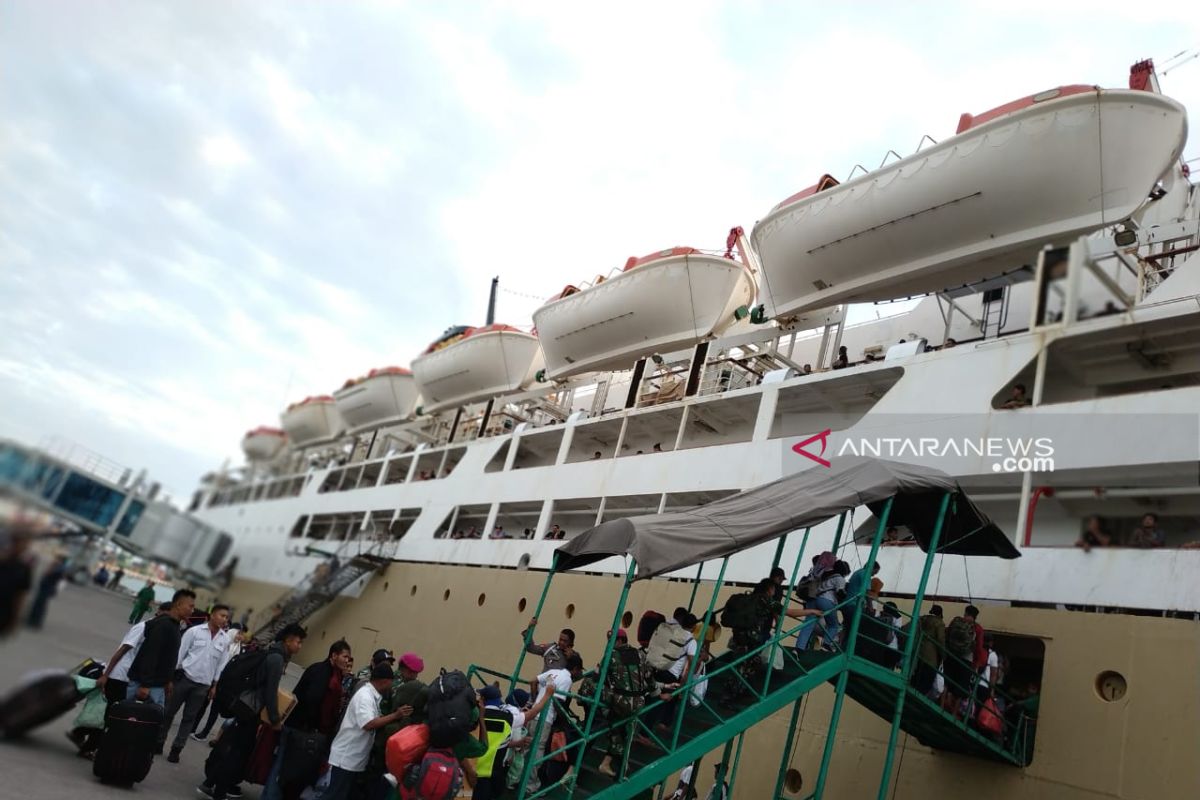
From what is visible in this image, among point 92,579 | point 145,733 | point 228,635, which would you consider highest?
point 92,579

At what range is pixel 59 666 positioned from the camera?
1.89 meters

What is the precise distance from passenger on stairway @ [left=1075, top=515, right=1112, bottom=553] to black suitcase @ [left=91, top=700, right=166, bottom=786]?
806cm

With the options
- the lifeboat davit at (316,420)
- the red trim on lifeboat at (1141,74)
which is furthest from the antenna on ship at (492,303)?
the red trim on lifeboat at (1141,74)

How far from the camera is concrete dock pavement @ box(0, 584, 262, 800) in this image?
176cm

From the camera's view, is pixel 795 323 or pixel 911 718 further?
pixel 795 323

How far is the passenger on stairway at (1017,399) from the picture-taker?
9.38 meters

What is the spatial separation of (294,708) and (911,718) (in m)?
5.21

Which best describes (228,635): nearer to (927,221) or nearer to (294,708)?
(294,708)

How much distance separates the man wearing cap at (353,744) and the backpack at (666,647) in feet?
6.91

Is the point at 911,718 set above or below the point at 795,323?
below

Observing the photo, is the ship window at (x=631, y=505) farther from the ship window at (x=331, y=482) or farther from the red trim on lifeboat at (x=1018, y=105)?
the ship window at (x=331, y=482)

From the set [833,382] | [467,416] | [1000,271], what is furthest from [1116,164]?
[467,416]

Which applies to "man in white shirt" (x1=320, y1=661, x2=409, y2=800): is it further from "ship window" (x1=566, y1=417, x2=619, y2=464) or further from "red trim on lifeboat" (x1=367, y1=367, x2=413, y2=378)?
"red trim on lifeboat" (x1=367, y1=367, x2=413, y2=378)

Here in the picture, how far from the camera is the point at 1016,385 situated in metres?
9.73
